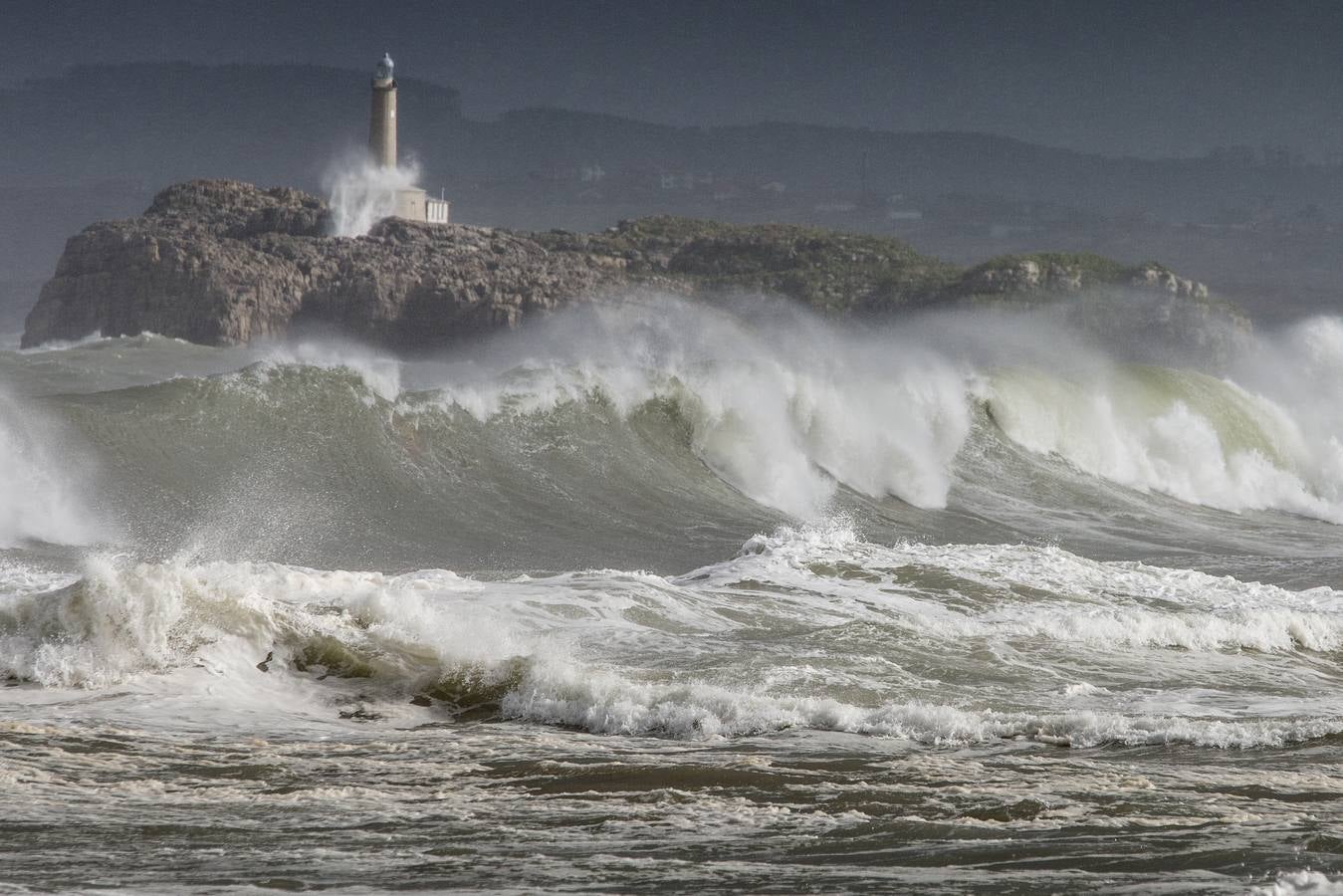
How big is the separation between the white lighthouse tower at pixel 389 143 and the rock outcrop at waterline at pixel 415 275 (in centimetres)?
255

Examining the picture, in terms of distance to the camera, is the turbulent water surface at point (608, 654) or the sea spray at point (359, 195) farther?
the sea spray at point (359, 195)

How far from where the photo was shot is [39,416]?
1803cm

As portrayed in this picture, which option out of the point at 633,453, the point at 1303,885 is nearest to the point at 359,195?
the point at 633,453

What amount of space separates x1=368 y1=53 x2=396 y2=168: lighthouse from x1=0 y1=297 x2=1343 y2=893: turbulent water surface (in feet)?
213

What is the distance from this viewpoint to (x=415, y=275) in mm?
83750

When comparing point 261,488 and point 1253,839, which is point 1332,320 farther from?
point 1253,839

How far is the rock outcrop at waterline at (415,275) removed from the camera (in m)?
77.4

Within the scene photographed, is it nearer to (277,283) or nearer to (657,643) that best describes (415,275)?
(277,283)

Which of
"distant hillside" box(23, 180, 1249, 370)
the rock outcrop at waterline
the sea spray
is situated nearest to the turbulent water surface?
"distant hillside" box(23, 180, 1249, 370)

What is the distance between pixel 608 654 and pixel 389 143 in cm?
8433

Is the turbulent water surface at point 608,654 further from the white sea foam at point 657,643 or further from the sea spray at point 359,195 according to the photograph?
the sea spray at point 359,195

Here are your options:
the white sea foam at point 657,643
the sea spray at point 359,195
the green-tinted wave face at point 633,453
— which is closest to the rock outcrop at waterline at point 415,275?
the sea spray at point 359,195

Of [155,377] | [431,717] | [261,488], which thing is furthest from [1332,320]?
[431,717]

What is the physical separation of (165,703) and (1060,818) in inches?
187
